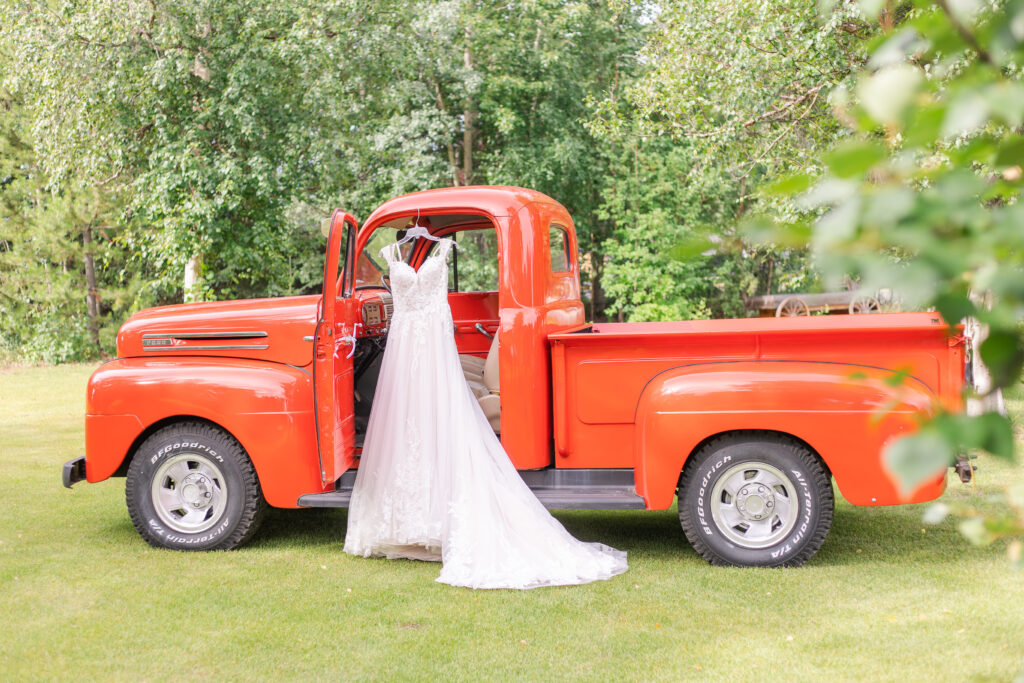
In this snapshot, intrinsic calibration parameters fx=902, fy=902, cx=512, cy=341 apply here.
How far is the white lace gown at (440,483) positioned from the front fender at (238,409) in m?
0.40

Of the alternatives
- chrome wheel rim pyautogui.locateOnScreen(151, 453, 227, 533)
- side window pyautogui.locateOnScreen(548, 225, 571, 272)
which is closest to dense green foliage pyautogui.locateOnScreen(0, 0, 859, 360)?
side window pyautogui.locateOnScreen(548, 225, 571, 272)

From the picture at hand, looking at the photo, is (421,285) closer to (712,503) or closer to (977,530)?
(712,503)

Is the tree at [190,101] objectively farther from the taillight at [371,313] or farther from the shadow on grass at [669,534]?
the shadow on grass at [669,534]

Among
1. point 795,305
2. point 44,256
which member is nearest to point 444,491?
point 795,305

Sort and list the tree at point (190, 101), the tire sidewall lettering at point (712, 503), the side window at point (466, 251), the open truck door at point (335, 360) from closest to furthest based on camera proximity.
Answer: the tire sidewall lettering at point (712, 503) → the open truck door at point (335, 360) → the side window at point (466, 251) → the tree at point (190, 101)

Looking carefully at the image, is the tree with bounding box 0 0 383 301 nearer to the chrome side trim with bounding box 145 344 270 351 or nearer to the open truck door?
the chrome side trim with bounding box 145 344 270 351

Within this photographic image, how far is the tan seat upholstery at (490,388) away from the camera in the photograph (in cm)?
577

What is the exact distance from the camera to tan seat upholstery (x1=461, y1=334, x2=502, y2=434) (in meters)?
5.77

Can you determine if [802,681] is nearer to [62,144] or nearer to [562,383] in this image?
[562,383]

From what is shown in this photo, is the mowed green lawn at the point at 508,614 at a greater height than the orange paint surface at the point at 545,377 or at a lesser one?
lesser

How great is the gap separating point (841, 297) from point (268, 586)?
17440 mm

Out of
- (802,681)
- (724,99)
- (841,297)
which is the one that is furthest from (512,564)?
(841,297)

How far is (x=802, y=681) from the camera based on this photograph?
3.60m

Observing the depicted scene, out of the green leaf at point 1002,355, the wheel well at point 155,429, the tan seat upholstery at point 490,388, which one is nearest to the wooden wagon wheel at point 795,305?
the tan seat upholstery at point 490,388
